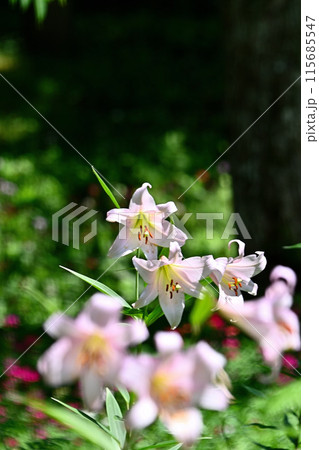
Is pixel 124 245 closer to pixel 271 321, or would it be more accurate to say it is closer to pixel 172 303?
pixel 172 303

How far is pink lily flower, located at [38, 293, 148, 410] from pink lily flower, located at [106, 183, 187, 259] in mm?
370

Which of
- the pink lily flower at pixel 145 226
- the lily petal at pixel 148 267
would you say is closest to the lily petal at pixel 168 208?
the pink lily flower at pixel 145 226

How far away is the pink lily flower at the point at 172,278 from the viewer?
1003mm

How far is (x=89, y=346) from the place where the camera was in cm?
72

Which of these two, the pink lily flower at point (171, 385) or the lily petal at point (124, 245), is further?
the lily petal at point (124, 245)

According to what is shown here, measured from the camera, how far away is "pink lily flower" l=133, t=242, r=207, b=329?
1.00m

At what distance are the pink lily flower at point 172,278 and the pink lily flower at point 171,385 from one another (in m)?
0.29

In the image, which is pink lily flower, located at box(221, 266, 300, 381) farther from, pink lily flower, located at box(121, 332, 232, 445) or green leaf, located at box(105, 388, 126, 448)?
green leaf, located at box(105, 388, 126, 448)

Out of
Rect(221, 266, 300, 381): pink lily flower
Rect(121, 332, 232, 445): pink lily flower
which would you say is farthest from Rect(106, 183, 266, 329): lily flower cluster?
Rect(121, 332, 232, 445): pink lily flower

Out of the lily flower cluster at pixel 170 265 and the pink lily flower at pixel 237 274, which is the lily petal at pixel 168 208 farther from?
the pink lily flower at pixel 237 274

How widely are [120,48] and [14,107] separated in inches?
79.4

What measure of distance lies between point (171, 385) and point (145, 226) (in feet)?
1.52

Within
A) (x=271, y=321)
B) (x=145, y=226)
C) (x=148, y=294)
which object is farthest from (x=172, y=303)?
(x=271, y=321)
